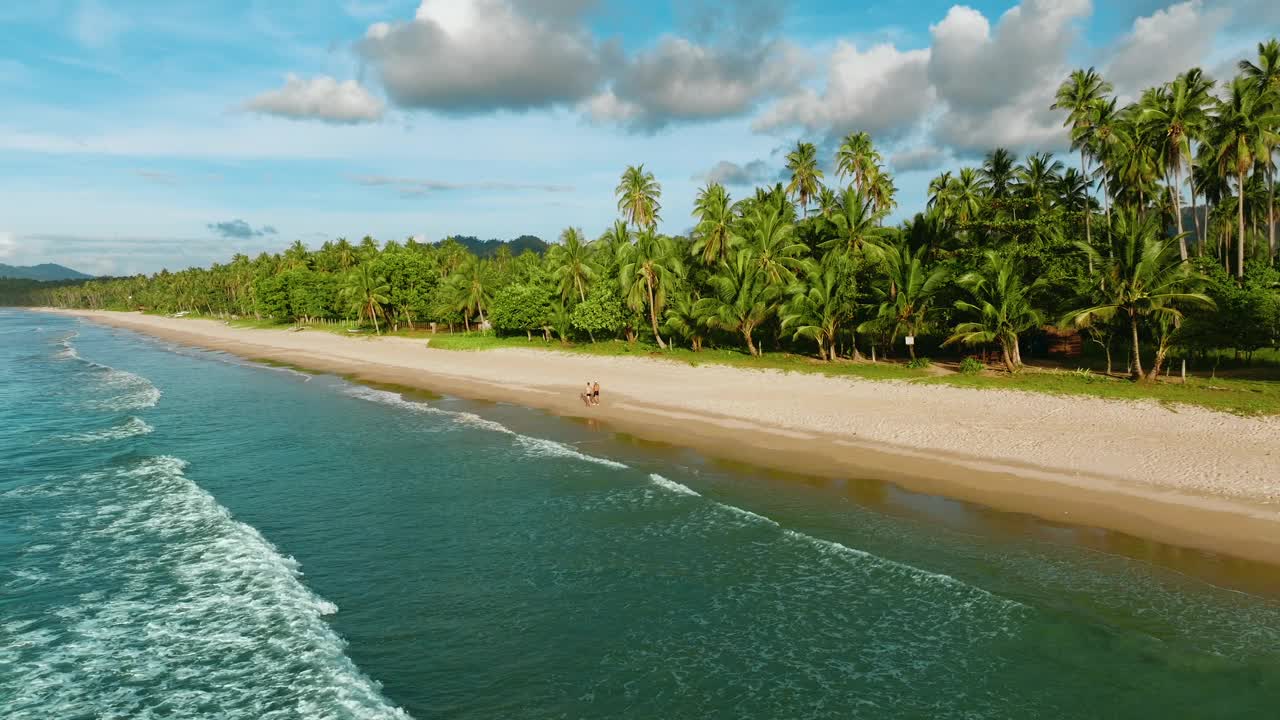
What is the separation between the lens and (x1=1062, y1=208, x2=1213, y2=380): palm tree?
103 ft

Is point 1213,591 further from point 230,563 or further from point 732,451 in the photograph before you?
point 230,563

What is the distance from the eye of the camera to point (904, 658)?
41.6ft

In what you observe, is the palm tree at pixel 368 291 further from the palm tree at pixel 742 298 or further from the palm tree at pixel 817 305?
the palm tree at pixel 817 305

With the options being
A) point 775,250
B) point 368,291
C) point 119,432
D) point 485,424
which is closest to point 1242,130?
point 775,250

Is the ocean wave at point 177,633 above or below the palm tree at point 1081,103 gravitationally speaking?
below

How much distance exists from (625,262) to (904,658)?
4566 cm

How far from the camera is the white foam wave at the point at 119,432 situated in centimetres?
3198

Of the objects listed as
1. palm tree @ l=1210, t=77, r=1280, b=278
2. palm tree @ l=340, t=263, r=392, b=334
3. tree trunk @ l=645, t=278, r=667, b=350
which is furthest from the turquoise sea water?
palm tree @ l=340, t=263, r=392, b=334

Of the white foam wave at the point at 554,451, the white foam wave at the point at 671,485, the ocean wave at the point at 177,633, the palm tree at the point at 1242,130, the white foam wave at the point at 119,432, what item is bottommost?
the ocean wave at the point at 177,633

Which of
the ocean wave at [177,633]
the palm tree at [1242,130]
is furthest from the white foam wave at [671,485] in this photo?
the palm tree at [1242,130]

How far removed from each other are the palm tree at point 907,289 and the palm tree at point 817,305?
2.85m

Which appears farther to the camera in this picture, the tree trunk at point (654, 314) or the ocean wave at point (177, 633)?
the tree trunk at point (654, 314)

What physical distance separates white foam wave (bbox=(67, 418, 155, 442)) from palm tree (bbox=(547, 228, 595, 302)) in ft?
111

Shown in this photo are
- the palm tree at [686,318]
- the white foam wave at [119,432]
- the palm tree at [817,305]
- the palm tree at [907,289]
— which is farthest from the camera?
the palm tree at [686,318]
